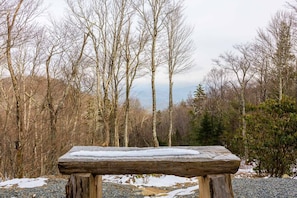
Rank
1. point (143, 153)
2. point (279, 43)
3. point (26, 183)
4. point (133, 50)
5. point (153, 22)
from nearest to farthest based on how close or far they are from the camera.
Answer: point (143, 153) → point (26, 183) → point (153, 22) → point (133, 50) → point (279, 43)

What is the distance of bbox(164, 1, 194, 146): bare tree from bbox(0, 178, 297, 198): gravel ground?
6117 millimetres

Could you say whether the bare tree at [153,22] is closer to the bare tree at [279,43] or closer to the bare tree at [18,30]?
the bare tree at [18,30]

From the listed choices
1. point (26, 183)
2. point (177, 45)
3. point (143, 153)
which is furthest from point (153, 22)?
point (143, 153)

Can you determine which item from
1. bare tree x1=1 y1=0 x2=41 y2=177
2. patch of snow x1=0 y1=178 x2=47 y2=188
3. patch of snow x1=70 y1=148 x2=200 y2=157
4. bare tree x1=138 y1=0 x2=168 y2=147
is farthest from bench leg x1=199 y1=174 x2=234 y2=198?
bare tree x1=138 y1=0 x2=168 y2=147

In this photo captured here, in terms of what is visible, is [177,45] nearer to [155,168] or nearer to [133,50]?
[133,50]

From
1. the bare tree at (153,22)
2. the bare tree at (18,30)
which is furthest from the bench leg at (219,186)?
the bare tree at (153,22)

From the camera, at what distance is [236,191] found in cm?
377

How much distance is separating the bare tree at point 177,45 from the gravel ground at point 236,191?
6.12 m

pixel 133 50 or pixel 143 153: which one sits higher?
pixel 133 50

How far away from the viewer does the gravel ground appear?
364 centimetres

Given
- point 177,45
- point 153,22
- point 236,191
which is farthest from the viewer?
point 177,45

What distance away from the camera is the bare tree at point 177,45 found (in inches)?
417

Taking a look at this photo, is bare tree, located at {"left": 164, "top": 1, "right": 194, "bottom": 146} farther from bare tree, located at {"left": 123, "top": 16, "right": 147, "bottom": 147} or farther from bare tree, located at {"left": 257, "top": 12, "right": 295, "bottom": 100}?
bare tree, located at {"left": 257, "top": 12, "right": 295, "bottom": 100}

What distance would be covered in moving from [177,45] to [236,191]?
25.9 ft
